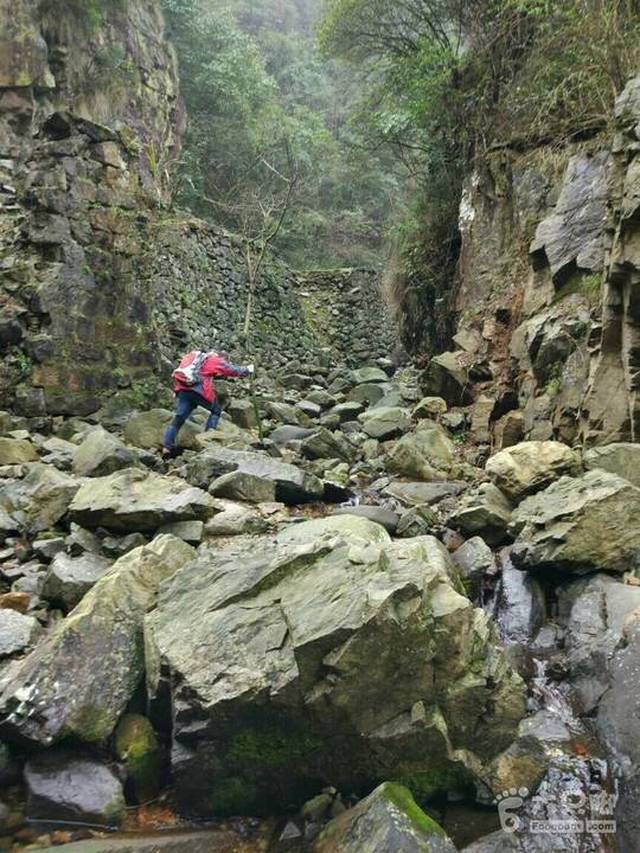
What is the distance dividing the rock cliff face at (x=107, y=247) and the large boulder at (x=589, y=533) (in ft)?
24.3

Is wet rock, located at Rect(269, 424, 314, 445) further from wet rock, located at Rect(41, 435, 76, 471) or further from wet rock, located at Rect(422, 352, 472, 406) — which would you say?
wet rock, located at Rect(41, 435, 76, 471)

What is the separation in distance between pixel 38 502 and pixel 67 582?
1.78 meters

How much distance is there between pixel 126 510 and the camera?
5.54 metres

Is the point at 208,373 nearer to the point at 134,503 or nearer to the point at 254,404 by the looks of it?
the point at 254,404

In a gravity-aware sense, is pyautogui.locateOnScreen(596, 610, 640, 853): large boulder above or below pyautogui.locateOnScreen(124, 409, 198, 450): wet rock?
below

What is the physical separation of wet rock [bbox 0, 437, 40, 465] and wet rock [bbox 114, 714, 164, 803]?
5.24m

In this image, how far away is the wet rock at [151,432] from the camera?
9406 mm

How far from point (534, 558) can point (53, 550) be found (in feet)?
13.2

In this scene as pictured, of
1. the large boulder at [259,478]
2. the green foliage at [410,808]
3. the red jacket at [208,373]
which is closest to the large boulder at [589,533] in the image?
the green foliage at [410,808]

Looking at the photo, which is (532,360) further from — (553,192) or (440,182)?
(440,182)

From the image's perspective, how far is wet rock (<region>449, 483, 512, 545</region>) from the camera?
617cm

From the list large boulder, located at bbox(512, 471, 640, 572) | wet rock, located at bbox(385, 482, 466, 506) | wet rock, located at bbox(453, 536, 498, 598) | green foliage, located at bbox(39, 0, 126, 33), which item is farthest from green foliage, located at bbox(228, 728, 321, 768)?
green foliage, located at bbox(39, 0, 126, 33)

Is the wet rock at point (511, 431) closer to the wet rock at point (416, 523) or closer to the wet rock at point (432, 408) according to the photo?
the wet rock at point (432, 408)

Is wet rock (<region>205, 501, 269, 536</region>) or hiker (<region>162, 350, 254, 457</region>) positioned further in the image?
hiker (<region>162, 350, 254, 457</region>)
